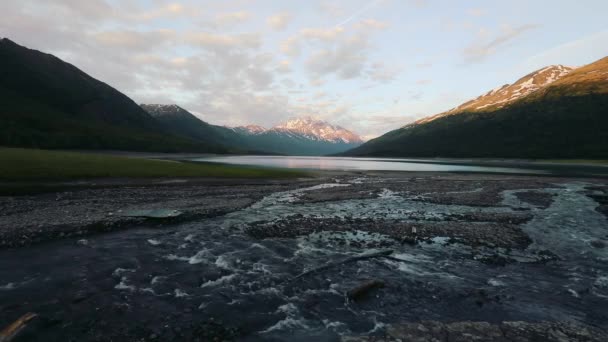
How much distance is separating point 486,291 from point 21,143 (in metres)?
214

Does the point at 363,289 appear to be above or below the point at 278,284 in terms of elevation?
above

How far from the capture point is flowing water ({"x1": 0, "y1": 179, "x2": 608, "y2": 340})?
1179 cm

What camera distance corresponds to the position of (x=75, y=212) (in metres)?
27.9

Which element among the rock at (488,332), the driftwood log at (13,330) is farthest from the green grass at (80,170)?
the rock at (488,332)

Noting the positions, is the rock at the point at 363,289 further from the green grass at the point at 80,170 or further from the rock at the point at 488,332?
the green grass at the point at 80,170

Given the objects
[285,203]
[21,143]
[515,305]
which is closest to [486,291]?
[515,305]

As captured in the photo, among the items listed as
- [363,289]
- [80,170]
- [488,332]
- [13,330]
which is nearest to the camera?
[13,330]

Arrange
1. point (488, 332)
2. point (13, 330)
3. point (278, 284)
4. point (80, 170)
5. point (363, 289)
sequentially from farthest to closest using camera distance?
point (80, 170)
point (278, 284)
point (363, 289)
point (488, 332)
point (13, 330)

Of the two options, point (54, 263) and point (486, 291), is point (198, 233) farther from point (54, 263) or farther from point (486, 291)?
point (486, 291)

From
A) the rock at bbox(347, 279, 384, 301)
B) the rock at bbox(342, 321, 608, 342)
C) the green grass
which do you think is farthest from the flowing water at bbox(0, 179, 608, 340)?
the green grass

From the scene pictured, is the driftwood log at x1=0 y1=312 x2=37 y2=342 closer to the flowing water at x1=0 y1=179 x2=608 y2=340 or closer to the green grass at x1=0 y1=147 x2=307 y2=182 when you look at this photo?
the flowing water at x1=0 y1=179 x2=608 y2=340

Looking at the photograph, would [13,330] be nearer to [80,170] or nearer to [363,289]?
[363,289]

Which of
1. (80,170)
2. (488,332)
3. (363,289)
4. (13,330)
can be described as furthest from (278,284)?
(80,170)

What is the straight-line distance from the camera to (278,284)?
15.0 m
